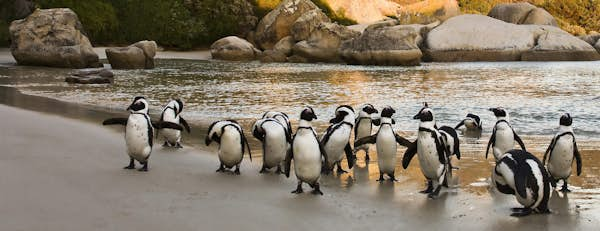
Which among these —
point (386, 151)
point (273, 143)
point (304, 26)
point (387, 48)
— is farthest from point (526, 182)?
point (304, 26)

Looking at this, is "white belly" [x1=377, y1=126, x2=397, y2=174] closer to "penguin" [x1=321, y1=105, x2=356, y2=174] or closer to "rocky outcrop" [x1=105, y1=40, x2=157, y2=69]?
"penguin" [x1=321, y1=105, x2=356, y2=174]

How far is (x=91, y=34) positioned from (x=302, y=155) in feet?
119

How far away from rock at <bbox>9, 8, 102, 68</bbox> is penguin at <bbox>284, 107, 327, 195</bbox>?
21157 millimetres

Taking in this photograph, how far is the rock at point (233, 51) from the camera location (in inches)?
1403

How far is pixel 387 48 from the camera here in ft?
98.7

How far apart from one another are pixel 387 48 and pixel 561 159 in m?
24.7

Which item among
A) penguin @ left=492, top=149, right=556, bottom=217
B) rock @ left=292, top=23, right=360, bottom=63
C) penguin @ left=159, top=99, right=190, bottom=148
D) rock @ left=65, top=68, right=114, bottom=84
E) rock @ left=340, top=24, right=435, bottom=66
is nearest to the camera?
penguin @ left=492, top=149, right=556, bottom=217

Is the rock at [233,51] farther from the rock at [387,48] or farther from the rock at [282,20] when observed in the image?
the rock at [387,48]

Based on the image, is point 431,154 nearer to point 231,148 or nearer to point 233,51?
point 231,148

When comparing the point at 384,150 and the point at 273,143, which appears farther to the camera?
the point at 273,143

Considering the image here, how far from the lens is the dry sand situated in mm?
4466

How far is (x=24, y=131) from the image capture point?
797 centimetres

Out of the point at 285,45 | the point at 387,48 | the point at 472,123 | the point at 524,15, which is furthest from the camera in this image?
the point at 524,15

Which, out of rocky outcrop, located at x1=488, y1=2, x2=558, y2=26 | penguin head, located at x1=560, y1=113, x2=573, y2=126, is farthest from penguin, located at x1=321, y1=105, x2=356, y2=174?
rocky outcrop, located at x1=488, y1=2, x2=558, y2=26
